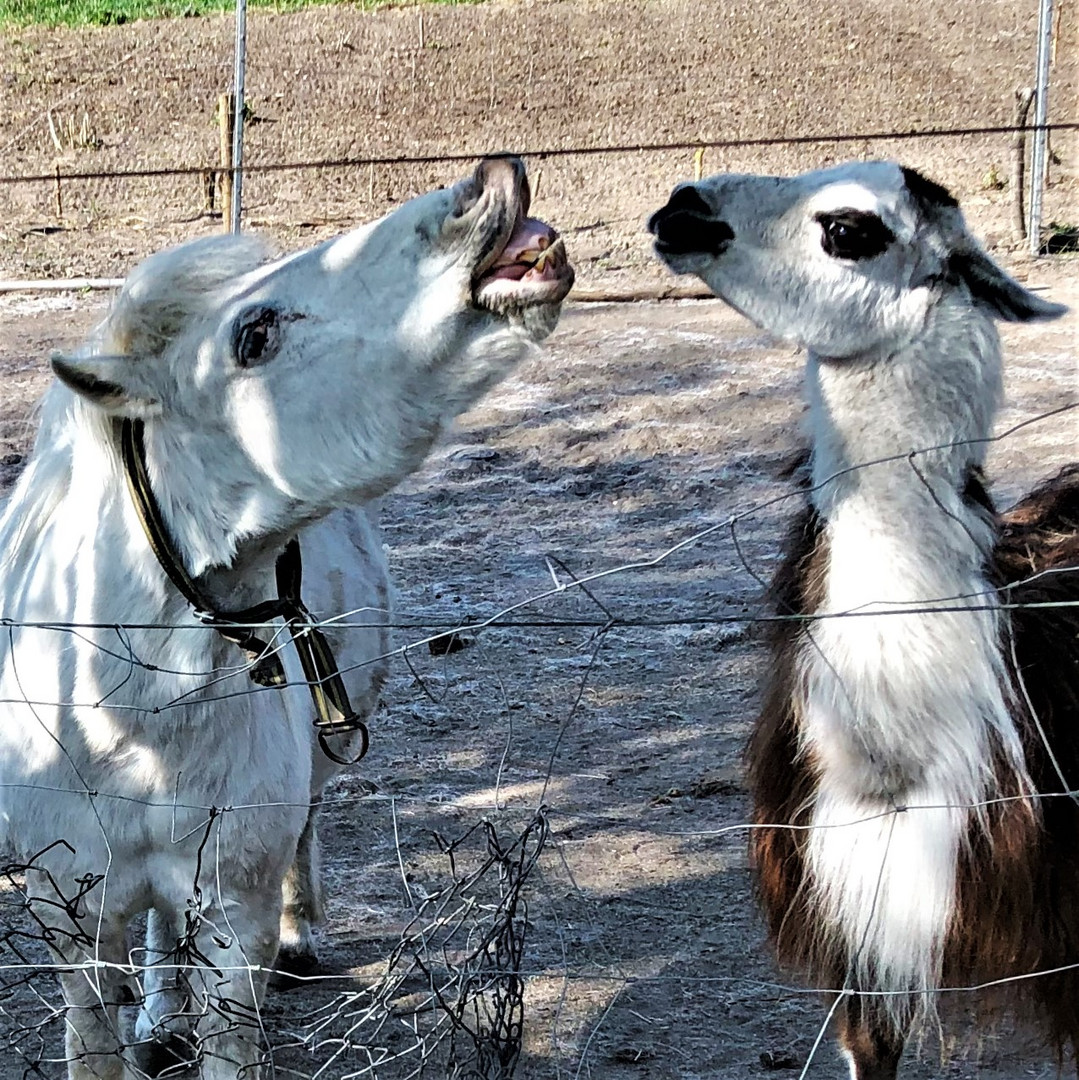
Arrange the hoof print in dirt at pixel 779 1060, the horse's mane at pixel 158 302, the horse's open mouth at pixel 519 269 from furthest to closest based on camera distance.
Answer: the hoof print in dirt at pixel 779 1060, the horse's mane at pixel 158 302, the horse's open mouth at pixel 519 269

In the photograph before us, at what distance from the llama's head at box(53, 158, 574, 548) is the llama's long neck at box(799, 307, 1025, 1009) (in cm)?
73

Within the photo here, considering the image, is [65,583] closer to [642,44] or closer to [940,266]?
[940,266]

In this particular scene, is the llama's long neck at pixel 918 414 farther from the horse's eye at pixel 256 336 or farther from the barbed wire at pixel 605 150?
the horse's eye at pixel 256 336

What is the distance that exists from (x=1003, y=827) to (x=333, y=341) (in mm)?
1428

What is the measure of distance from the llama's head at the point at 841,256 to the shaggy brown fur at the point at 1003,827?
0.33 metres

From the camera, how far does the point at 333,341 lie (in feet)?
7.23

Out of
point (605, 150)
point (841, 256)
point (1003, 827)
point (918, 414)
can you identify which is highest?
point (605, 150)

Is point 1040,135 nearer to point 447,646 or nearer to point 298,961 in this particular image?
point 447,646

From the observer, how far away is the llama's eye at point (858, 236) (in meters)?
2.59

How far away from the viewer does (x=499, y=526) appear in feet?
21.6

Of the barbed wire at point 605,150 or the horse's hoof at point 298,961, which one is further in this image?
the barbed wire at point 605,150

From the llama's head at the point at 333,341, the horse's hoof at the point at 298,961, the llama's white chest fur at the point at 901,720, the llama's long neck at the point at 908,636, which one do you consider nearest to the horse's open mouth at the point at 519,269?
the llama's head at the point at 333,341

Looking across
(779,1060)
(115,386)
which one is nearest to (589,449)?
(779,1060)

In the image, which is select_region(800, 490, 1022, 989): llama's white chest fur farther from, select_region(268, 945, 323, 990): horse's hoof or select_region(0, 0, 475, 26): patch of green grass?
select_region(0, 0, 475, 26): patch of green grass
